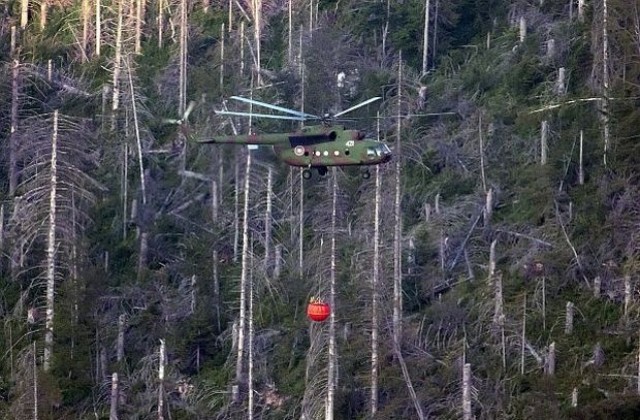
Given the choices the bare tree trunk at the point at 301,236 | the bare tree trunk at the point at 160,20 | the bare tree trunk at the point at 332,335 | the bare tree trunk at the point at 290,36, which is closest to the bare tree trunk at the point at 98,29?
the bare tree trunk at the point at 160,20

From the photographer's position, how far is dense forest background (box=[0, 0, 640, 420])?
36.6m

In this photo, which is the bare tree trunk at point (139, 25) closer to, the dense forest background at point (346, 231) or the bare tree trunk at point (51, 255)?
the dense forest background at point (346, 231)

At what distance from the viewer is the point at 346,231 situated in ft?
127

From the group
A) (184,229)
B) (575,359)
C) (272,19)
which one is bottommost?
(575,359)

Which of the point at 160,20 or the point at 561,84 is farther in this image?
the point at 160,20

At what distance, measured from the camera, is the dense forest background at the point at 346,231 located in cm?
3659

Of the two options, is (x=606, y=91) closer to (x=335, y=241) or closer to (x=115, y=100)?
(x=335, y=241)

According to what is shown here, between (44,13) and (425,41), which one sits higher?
(44,13)

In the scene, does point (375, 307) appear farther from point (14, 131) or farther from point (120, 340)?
point (14, 131)

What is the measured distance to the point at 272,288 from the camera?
42.1 meters

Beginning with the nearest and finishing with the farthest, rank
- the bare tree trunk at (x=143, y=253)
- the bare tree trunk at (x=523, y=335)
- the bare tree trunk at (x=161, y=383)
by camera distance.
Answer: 1. the bare tree trunk at (x=523, y=335)
2. the bare tree trunk at (x=161, y=383)
3. the bare tree trunk at (x=143, y=253)

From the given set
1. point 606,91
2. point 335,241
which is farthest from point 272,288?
point 606,91

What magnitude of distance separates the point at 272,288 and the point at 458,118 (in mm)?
10607

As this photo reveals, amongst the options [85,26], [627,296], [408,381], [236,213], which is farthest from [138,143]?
[627,296]
